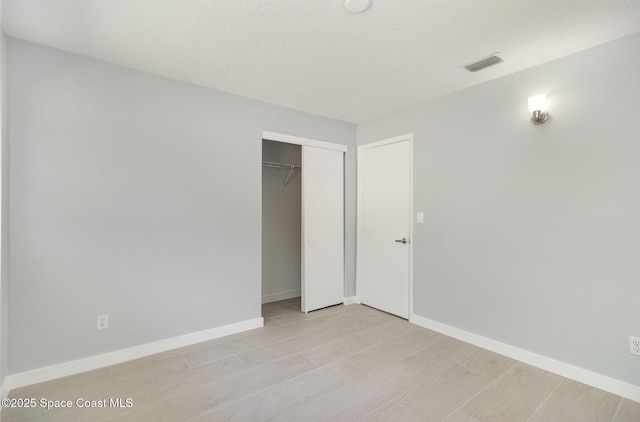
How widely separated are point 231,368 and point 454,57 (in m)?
3.09

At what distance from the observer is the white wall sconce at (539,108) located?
236cm

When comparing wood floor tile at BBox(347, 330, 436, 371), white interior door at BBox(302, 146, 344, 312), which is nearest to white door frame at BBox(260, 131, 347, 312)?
white interior door at BBox(302, 146, 344, 312)

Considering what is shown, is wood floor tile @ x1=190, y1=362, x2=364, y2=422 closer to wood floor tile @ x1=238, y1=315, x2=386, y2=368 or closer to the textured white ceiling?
wood floor tile @ x1=238, y1=315, x2=386, y2=368

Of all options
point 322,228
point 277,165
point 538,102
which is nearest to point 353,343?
point 322,228

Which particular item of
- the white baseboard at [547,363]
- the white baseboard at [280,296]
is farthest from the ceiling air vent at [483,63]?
the white baseboard at [280,296]

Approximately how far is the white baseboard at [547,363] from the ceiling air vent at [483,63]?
244 centimetres

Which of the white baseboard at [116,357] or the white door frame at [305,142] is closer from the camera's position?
the white baseboard at [116,357]

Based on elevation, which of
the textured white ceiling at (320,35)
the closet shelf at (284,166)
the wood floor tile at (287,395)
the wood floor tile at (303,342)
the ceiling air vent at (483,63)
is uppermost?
the textured white ceiling at (320,35)

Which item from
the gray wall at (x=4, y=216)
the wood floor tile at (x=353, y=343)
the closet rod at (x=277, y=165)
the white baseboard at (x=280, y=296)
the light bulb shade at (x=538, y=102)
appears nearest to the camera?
the gray wall at (x=4, y=216)

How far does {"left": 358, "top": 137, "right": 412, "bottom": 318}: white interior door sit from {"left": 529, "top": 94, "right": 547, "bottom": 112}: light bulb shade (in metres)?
1.30

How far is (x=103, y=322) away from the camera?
2.43 metres

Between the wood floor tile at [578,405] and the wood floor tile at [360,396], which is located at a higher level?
→ the wood floor tile at [360,396]

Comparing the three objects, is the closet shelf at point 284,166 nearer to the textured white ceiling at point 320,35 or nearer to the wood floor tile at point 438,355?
the textured white ceiling at point 320,35

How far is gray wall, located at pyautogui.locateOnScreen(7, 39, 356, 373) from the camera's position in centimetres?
218
